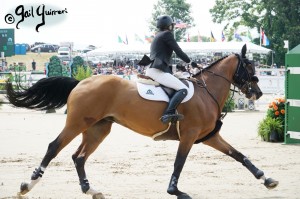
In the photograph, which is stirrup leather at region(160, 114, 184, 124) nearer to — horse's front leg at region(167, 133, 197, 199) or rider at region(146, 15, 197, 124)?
rider at region(146, 15, 197, 124)

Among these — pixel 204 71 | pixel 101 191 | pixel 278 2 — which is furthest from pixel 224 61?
pixel 278 2

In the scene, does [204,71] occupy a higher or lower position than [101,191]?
higher

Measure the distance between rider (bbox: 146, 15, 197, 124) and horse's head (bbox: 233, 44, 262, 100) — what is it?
1.11 meters

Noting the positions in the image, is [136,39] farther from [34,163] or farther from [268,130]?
[34,163]

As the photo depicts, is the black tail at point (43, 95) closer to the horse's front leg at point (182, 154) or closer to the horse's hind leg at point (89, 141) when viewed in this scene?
the horse's hind leg at point (89, 141)

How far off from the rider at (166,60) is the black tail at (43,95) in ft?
4.73

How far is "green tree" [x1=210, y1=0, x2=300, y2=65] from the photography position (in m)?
63.1

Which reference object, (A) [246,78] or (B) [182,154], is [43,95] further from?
(A) [246,78]

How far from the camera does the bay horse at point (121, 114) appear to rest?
9.26 m

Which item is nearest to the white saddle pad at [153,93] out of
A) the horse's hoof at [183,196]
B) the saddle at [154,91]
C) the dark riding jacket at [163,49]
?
the saddle at [154,91]

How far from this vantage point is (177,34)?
77062mm

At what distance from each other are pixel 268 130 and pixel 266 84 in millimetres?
17421

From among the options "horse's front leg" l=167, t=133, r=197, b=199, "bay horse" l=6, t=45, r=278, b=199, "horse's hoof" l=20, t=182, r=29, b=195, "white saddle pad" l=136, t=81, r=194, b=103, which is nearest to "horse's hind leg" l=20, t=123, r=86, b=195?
"bay horse" l=6, t=45, r=278, b=199

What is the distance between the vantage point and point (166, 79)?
967 centimetres
